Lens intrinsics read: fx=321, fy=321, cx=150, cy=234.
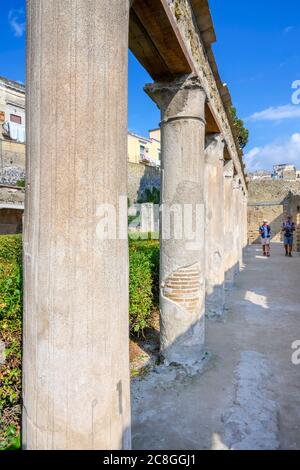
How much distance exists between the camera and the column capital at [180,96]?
11.5ft

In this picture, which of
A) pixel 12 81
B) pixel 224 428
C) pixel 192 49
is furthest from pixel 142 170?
pixel 224 428

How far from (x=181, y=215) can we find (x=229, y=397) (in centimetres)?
186

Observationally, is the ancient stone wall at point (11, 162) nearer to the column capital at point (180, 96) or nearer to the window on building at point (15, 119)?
the window on building at point (15, 119)

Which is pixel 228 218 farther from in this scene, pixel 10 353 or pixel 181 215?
pixel 10 353

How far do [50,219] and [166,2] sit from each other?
2.08 metres

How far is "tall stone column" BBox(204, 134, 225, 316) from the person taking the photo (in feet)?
17.8

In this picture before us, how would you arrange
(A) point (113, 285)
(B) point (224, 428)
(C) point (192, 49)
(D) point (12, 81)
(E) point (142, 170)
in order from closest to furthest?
(A) point (113, 285)
(B) point (224, 428)
(C) point (192, 49)
(D) point (12, 81)
(E) point (142, 170)

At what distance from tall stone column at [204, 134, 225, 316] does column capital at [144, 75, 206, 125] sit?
1.88m

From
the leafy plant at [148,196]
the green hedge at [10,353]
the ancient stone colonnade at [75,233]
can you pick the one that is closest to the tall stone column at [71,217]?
the ancient stone colonnade at [75,233]

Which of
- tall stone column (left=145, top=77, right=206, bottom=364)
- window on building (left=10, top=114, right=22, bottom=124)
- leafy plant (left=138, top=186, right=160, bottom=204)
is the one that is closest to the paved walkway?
tall stone column (left=145, top=77, right=206, bottom=364)

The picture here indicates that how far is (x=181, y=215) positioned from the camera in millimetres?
3568

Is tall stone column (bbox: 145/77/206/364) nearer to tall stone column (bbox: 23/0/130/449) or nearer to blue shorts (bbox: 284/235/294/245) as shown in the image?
tall stone column (bbox: 23/0/130/449)
